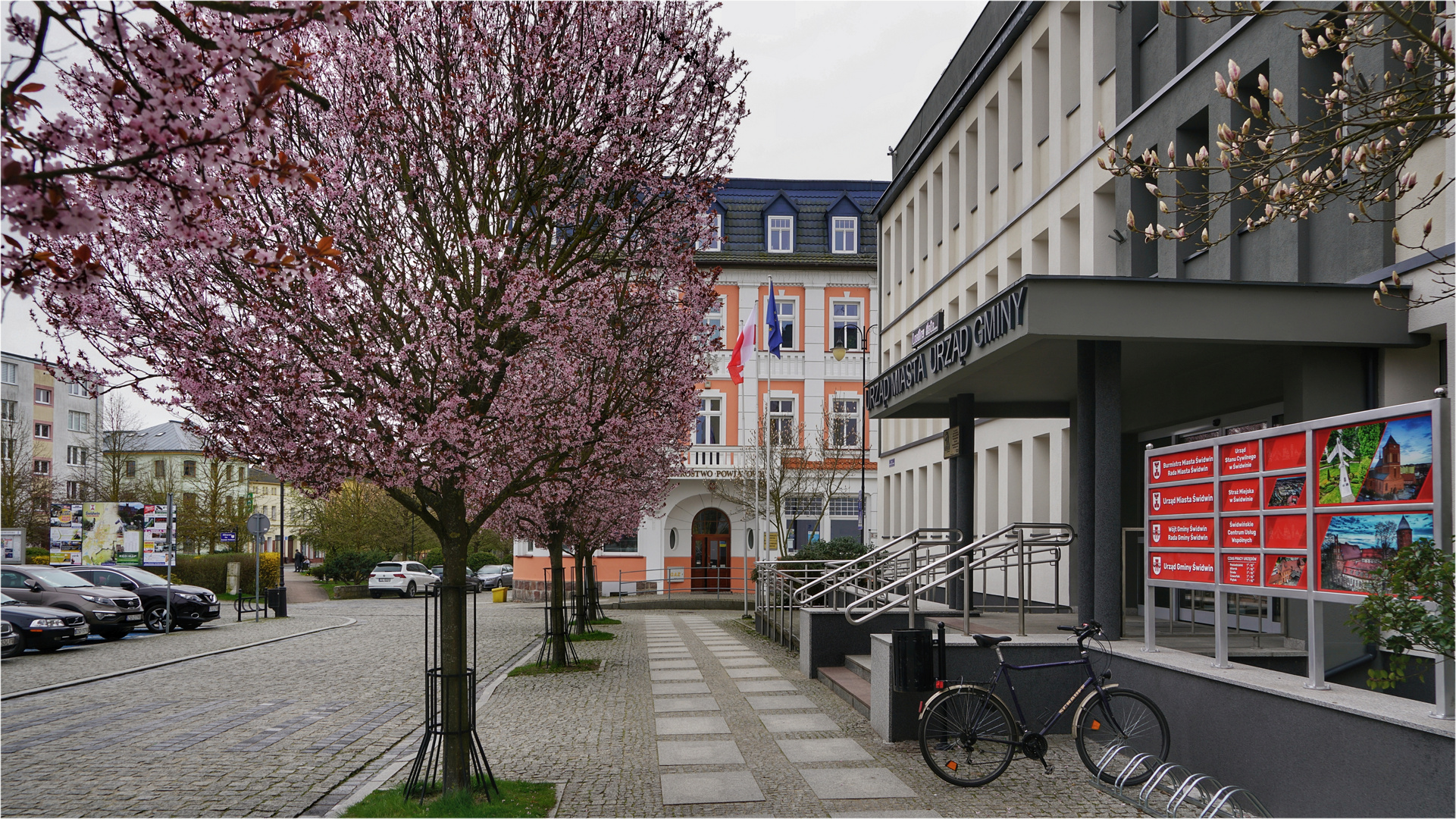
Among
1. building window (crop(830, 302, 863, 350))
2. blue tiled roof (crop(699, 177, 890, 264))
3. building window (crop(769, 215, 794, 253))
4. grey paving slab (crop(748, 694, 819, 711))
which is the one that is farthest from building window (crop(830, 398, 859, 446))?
grey paving slab (crop(748, 694, 819, 711))

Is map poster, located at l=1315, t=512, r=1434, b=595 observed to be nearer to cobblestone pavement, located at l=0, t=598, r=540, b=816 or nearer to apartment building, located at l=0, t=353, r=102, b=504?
cobblestone pavement, located at l=0, t=598, r=540, b=816

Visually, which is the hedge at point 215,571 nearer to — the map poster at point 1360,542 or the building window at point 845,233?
the building window at point 845,233

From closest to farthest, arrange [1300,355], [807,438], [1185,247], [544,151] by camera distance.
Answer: [544,151]
[1300,355]
[1185,247]
[807,438]

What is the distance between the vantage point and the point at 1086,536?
36.9 feet

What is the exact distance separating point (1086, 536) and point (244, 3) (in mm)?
9658

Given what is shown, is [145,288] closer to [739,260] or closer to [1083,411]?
[1083,411]

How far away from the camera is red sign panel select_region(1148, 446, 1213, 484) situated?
8953 millimetres

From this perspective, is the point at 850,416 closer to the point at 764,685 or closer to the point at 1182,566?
the point at 764,685

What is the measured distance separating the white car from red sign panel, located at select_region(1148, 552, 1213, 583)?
4157 cm

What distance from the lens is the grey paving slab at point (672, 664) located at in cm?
1816

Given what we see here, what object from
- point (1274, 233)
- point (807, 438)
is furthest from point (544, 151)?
point (807, 438)

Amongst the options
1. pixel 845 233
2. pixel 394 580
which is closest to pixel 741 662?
pixel 845 233

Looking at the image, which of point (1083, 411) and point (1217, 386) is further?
point (1217, 386)

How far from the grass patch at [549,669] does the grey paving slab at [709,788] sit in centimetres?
879
